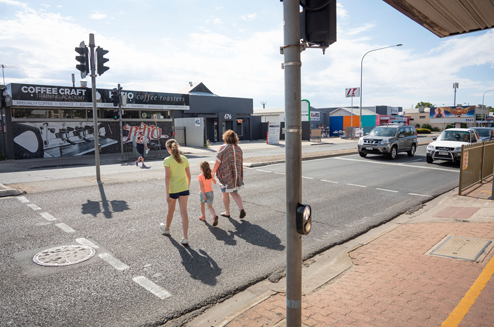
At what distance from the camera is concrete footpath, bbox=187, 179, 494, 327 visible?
3.46 m

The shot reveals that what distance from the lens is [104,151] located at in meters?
23.6

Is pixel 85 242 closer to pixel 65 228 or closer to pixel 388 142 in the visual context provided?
pixel 65 228

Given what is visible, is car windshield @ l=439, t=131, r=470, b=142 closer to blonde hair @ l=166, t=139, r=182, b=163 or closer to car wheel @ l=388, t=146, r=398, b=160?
car wheel @ l=388, t=146, r=398, b=160

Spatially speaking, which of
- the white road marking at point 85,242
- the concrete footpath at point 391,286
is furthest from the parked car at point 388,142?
the white road marking at point 85,242

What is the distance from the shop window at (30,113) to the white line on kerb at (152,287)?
20011mm

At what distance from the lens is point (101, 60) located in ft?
37.7

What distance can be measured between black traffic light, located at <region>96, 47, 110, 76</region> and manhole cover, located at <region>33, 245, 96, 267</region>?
770 centimetres

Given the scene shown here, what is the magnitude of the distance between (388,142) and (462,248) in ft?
47.1

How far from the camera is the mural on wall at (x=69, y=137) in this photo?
20250 millimetres

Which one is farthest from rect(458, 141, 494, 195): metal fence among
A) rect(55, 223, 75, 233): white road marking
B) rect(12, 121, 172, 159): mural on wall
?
rect(12, 121, 172, 159): mural on wall

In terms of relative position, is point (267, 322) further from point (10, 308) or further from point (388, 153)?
point (388, 153)

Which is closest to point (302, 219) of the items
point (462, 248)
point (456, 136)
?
point (462, 248)

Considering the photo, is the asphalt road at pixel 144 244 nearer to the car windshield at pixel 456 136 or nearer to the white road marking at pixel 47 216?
the white road marking at pixel 47 216

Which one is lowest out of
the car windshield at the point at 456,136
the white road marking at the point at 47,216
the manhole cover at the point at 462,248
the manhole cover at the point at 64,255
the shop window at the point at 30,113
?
the manhole cover at the point at 462,248
